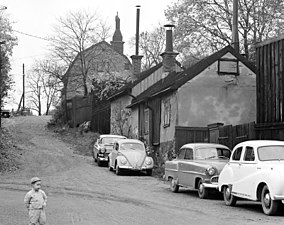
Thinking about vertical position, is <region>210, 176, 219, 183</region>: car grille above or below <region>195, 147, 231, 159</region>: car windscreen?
below

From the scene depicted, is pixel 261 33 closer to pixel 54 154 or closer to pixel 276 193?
pixel 54 154

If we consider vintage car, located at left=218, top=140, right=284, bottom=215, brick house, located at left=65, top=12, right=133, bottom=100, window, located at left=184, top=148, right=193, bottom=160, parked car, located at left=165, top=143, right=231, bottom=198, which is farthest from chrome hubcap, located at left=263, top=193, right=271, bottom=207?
brick house, located at left=65, top=12, right=133, bottom=100

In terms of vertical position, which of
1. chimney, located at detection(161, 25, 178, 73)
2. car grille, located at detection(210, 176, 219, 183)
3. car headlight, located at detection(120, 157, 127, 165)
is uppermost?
chimney, located at detection(161, 25, 178, 73)

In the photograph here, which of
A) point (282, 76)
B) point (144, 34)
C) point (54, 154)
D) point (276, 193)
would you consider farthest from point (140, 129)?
point (144, 34)

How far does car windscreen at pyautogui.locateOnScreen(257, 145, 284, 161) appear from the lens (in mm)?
14672

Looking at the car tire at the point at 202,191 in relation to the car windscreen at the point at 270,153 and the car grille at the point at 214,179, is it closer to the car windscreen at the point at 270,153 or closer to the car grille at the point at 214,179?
the car grille at the point at 214,179

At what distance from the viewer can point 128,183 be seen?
76.8 ft

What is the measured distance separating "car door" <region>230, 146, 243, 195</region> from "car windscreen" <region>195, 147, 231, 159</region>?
3.10m

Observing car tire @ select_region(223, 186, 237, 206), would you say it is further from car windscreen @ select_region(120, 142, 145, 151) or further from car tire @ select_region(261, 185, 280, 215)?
car windscreen @ select_region(120, 142, 145, 151)

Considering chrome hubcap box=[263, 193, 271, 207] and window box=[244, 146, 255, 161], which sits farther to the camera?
window box=[244, 146, 255, 161]

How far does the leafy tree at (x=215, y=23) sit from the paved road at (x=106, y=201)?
666 inches

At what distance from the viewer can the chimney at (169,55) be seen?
35.2m

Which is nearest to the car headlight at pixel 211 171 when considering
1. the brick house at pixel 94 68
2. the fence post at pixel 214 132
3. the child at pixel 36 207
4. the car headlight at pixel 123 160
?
the fence post at pixel 214 132

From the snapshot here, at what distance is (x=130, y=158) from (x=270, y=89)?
7569mm
